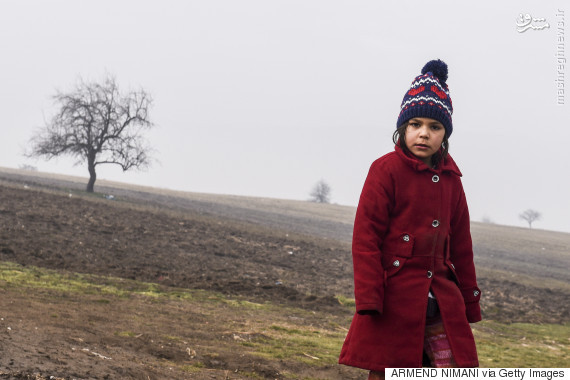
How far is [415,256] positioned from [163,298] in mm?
8120

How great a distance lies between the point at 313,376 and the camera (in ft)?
20.6

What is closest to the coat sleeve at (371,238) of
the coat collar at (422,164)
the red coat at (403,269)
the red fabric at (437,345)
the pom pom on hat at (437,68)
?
the red coat at (403,269)

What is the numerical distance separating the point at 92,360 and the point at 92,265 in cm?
895

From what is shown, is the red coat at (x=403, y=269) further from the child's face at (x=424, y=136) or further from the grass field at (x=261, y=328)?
the grass field at (x=261, y=328)

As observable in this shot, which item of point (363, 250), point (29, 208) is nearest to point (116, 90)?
point (29, 208)

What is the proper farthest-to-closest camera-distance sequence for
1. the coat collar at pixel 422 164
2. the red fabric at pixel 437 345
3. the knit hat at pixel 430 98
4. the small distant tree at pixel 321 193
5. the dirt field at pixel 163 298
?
the small distant tree at pixel 321 193 → the dirt field at pixel 163 298 → the knit hat at pixel 430 98 → the coat collar at pixel 422 164 → the red fabric at pixel 437 345

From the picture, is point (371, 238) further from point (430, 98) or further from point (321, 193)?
point (321, 193)

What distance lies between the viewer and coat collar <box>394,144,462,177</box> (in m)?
3.65

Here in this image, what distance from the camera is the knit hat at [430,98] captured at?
3.76m

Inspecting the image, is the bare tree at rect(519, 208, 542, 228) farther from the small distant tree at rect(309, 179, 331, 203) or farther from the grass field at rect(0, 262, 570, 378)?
the grass field at rect(0, 262, 570, 378)

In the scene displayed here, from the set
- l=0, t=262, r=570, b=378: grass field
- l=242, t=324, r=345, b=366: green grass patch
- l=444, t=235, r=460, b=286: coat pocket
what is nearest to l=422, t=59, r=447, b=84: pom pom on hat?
l=444, t=235, r=460, b=286: coat pocket

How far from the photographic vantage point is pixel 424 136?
3725 mm

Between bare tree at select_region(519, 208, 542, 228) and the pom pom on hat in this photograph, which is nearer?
the pom pom on hat

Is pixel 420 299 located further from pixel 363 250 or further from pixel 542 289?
pixel 542 289
